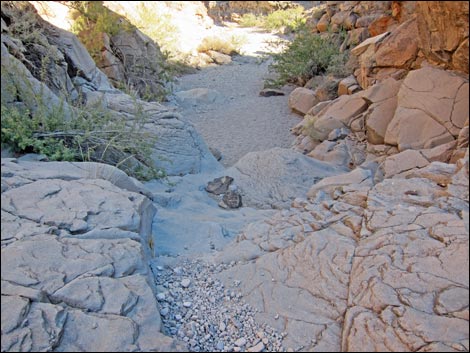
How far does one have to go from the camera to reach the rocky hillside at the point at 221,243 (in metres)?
1.94

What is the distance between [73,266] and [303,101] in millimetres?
7559

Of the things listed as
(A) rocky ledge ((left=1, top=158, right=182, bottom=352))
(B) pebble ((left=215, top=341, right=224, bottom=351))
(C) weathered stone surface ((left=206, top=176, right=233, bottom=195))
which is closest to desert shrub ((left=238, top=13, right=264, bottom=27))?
(C) weathered stone surface ((left=206, top=176, right=233, bottom=195))

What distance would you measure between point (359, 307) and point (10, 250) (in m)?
1.69

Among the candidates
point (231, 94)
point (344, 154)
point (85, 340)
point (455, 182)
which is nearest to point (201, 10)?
point (231, 94)

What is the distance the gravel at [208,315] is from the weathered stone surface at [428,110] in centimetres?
354

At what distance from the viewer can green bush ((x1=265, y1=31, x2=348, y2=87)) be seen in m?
10.3

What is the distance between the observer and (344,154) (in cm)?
643

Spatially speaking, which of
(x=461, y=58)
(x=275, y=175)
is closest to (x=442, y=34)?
(x=461, y=58)

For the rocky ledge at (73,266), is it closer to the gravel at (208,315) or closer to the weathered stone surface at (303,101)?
the gravel at (208,315)

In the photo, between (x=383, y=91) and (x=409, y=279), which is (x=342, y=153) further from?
(x=409, y=279)

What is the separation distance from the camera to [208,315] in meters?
2.31

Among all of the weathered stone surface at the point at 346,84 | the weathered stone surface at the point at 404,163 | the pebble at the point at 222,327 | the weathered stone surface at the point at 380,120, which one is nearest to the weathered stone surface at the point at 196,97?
the weathered stone surface at the point at 346,84

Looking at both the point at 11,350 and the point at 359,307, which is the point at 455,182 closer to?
the point at 359,307

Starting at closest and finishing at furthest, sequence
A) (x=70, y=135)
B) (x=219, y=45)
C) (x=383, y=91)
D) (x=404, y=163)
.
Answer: (x=70, y=135) → (x=404, y=163) → (x=383, y=91) → (x=219, y=45)
